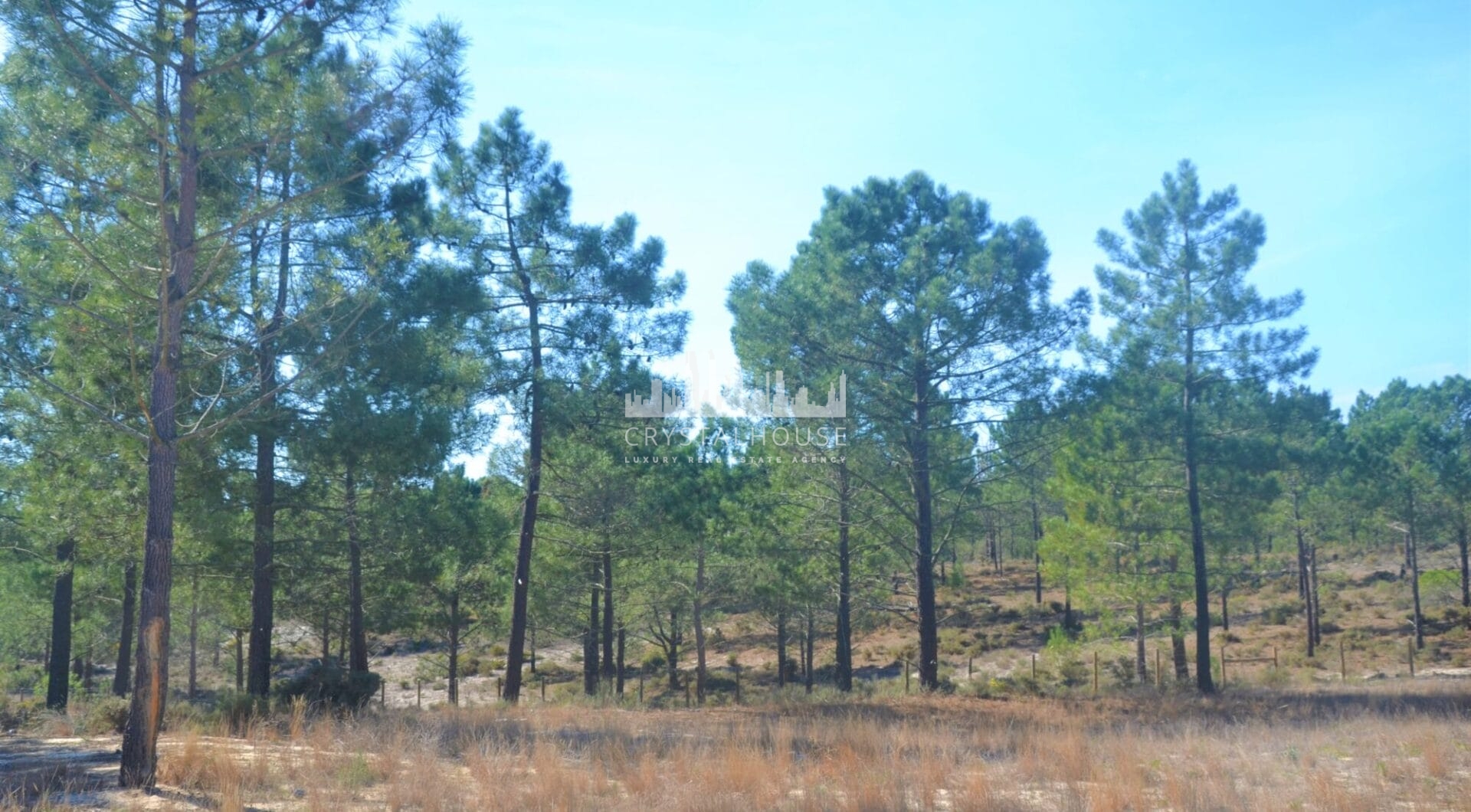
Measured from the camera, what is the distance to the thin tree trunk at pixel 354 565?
46.5 feet

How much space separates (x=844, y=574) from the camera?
2064 cm

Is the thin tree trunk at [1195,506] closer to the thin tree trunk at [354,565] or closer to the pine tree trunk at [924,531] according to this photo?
the pine tree trunk at [924,531]

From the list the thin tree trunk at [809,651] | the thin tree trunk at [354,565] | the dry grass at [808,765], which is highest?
the thin tree trunk at [354,565]

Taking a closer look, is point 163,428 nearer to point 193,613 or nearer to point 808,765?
point 808,765

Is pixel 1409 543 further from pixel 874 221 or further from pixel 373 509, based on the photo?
pixel 373 509

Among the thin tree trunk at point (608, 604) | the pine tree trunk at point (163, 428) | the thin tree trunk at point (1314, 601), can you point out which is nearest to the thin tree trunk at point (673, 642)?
the thin tree trunk at point (608, 604)

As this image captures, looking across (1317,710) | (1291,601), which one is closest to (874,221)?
(1317,710)

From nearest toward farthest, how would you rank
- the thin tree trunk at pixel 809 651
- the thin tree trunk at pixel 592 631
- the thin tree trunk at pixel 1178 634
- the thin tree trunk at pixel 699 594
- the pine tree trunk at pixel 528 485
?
the pine tree trunk at pixel 528 485 < the thin tree trunk at pixel 1178 634 < the thin tree trunk at pixel 699 594 < the thin tree trunk at pixel 592 631 < the thin tree trunk at pixel 809 651

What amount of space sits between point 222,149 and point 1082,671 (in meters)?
26.2

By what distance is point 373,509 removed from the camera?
13820mm

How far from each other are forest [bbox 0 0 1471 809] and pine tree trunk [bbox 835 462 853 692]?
6.4 inches

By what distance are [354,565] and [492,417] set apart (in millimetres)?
3208

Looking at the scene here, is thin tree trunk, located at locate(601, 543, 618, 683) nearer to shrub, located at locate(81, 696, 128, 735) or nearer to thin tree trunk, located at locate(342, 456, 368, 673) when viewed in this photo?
thin tree trunk, located at locate(342, 456, 368, 673)

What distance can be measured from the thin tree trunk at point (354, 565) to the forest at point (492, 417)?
0.07m
